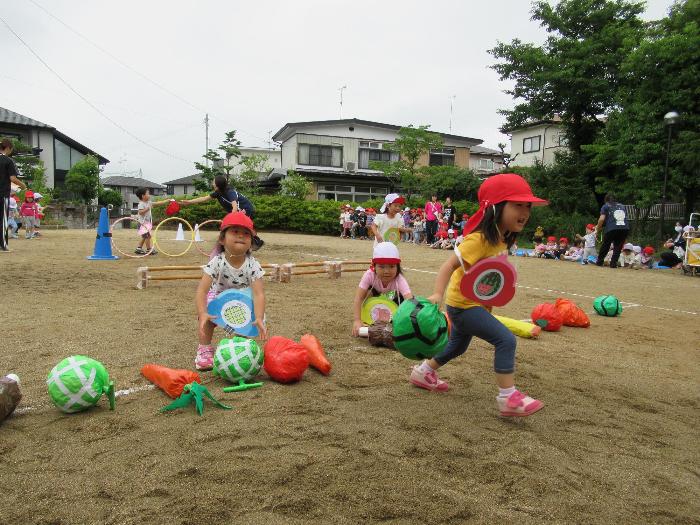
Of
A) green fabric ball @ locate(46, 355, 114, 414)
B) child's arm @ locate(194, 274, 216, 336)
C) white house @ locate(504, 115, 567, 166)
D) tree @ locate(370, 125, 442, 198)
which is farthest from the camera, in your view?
white house @ locate(504, 115, 567, 166)

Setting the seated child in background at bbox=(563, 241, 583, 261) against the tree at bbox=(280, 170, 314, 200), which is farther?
the tree at bbox=(280, 170, 314, 200)

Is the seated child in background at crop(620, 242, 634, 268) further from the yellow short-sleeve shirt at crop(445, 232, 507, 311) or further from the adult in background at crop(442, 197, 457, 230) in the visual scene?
the yellow short-sleeve shirt at crop(445, 232, 507, 311)

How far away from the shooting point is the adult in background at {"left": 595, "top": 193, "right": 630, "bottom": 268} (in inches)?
534

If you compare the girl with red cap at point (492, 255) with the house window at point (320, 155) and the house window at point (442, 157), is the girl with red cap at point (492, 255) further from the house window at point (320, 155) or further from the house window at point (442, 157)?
the house window at point (442, 157)

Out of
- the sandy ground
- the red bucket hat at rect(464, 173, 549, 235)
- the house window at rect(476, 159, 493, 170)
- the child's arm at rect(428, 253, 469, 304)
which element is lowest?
the sandy ground

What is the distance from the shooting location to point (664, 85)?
19.5 metres

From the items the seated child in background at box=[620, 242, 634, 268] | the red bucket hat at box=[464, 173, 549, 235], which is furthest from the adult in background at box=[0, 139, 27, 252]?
the seated child in background at box=[620, 242, 634, 268]

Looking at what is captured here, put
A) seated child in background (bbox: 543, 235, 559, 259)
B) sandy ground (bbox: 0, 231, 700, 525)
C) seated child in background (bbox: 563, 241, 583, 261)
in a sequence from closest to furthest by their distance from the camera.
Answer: sandy ground (bbox: 0, 231, 700, 525) → seated child in background (bbox: 563, 241, 583, 261) → seated child in background (bbox: 543, 235, 559, 259)

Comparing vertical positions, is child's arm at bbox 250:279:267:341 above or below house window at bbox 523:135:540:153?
below

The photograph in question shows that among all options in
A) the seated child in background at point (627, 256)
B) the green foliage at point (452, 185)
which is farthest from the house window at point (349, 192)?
the seated child in background at point (627, 256)

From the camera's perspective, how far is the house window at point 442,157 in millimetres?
39062

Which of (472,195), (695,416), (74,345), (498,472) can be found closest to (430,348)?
(498,472)

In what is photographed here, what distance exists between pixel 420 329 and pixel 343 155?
35330 mm

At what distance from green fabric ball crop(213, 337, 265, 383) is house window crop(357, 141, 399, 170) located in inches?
1382
